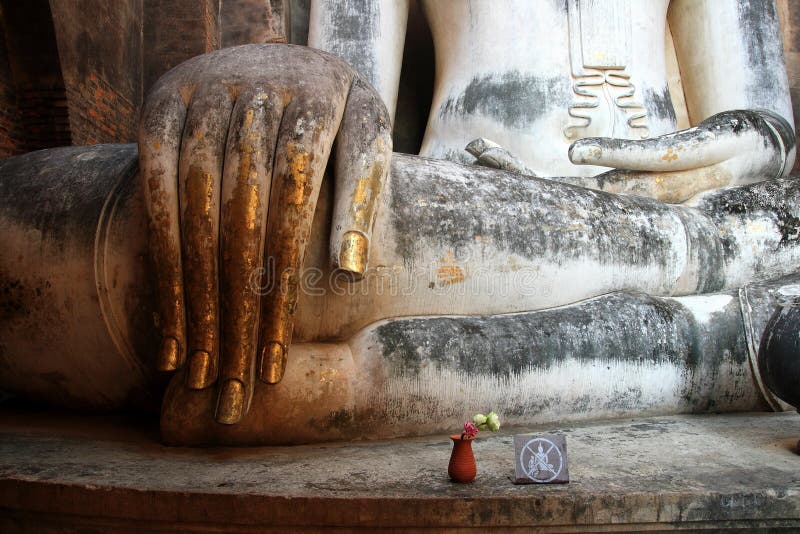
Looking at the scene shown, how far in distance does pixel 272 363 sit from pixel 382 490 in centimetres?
39

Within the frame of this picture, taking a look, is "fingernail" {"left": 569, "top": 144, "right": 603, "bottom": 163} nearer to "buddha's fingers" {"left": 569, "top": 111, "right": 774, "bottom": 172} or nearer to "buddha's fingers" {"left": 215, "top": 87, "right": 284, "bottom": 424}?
"buddha's fingers" {"left": 569, "top": 111, "right": 774, "bottom": 172}

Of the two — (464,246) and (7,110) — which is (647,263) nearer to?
(464,246)

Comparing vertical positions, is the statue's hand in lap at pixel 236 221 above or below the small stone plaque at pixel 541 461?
above

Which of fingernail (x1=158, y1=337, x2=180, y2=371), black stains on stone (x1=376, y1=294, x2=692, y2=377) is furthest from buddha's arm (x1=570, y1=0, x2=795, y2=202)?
fingernail (x1=158, y1=337, x2=180, y2=371)

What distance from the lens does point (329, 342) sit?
2.05m

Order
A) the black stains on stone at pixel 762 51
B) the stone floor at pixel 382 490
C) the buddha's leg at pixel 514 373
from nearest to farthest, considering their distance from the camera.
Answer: the stone floor at pixel 382 490
the buddha's leg at pixel 514 373
the black stains on stone at pixel 762 51

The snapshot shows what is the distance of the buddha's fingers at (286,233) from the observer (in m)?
1.76

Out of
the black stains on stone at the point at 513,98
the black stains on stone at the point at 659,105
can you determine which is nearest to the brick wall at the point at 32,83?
the black stains on stone at the point at 513,98

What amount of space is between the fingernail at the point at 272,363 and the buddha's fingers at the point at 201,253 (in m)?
0.11

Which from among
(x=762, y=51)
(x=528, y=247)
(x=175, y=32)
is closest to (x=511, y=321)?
(x=528, y=247)

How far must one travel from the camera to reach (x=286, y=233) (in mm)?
1765

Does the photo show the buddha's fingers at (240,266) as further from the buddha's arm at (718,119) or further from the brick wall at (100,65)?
the brick wall at (100,65)

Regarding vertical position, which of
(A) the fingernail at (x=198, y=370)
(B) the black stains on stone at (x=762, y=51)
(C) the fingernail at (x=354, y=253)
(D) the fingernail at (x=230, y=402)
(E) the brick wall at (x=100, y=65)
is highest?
(E) the brick wall at (x=100, y=65)

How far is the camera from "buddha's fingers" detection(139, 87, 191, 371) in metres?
1.76
